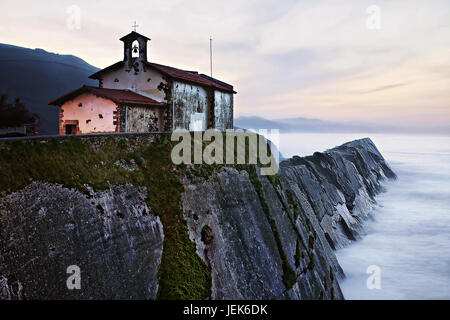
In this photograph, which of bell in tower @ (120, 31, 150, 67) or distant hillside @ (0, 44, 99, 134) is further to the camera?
distant hillside @ (0, 44, 99, 134)

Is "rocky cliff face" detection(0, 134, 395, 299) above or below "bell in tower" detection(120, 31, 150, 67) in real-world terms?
below

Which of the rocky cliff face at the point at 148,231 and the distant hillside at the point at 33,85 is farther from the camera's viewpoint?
the distant hillside at the point at 33,85

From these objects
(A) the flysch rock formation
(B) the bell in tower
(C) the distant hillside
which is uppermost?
(C) the distant hillside

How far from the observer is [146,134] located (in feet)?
54.3

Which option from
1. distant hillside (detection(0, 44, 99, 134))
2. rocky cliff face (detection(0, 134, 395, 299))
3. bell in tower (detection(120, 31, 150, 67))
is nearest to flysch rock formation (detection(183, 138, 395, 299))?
rocky cliff face (detection(0, 134, 395, 299))

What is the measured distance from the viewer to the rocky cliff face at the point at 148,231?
390 inches

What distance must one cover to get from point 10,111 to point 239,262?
30768 millimetres

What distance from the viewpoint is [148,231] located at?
13.3 m

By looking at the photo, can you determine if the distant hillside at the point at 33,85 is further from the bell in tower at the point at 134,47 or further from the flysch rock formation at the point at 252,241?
the flysch rock formation at the point at 252,241

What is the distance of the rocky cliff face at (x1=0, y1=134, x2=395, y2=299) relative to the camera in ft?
32.5

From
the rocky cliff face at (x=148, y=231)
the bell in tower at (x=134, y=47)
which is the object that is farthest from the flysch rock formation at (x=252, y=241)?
the bell in tower at (x=134, y=47)

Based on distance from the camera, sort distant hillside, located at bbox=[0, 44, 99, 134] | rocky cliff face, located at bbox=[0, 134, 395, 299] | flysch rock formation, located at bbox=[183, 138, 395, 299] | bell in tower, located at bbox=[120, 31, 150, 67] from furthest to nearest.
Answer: distant hillside, located at bbox=[0, 44, 99, 134] → bell in tower, located at bbox=[120, 31, 150, 67] → flysch rock formation, located at bbox=[183, 138, 395, 299] → rocky cliff face, located at bbox=[0, 134, 395, 299]

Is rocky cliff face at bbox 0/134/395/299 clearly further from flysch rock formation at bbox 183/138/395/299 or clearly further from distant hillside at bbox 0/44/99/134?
distant hillside at bbox 0/44/99/134
